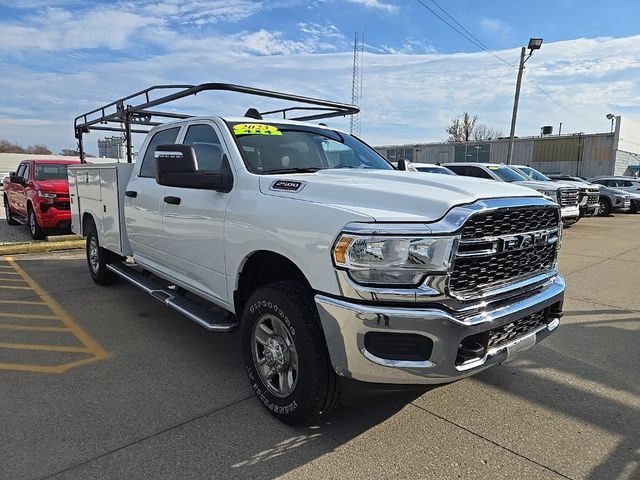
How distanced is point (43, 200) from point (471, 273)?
9.79 meters

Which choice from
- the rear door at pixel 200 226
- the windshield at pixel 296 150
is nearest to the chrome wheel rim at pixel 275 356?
the rear door at pixel 200 226

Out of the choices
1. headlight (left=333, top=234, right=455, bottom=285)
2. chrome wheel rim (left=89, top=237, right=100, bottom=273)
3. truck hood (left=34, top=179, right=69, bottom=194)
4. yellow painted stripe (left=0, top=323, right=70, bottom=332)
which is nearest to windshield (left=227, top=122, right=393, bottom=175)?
headlight (left=333, top=234, right=455, bottom=285)

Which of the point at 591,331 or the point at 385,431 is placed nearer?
the point at 385,431

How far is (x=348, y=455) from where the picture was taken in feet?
8.92

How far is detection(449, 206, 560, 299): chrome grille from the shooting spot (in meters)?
2.52

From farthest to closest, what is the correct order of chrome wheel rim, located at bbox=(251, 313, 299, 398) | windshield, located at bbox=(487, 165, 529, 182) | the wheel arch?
1. windshield, located at bbox=(487, 165, 529, 182)
2. the wheel arch
3. chrome wheel rim, located at bbox=(251, 313, 299, 398)

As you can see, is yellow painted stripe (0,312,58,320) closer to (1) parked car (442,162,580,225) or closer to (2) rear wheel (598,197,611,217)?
(1) parked car (442,162,580,225)

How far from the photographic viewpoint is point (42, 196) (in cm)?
979

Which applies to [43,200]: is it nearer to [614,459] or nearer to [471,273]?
[471,273]

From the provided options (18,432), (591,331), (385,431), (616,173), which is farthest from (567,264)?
(616,173)

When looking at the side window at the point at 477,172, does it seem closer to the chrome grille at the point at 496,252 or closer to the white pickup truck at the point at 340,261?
the white pickup truck at the point at 340,261

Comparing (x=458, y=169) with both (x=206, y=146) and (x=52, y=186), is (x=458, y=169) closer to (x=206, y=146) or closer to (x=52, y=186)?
(x=52, y=186)

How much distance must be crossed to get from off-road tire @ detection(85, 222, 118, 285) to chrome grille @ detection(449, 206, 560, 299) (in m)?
5.00

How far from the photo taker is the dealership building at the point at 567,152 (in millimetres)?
35125
